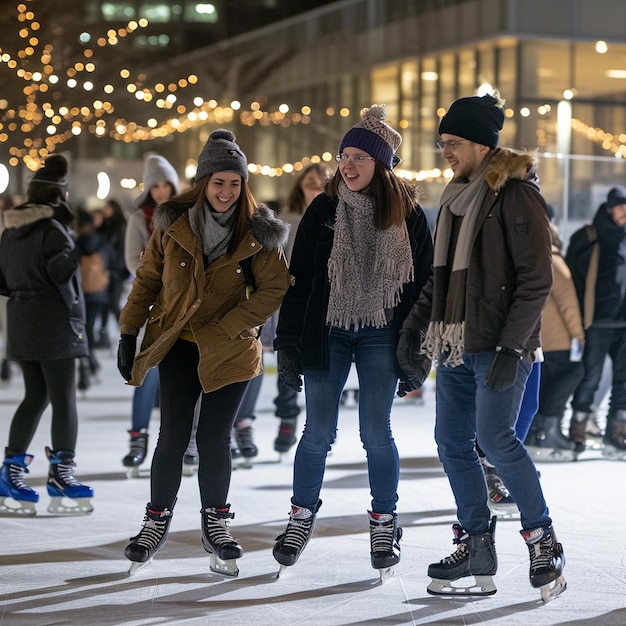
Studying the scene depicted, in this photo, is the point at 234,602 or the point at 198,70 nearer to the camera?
the point at 234,602

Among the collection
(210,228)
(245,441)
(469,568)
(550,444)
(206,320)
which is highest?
(210,228)

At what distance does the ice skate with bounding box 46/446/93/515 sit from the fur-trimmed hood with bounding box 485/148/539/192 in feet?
8.53

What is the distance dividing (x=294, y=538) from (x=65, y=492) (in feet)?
5.15

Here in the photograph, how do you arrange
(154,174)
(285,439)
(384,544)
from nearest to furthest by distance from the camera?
1. (384,544)
2. (154,174)
3. (285,439)

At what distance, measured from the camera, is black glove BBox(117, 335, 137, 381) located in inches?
185

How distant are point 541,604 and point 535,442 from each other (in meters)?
3.50

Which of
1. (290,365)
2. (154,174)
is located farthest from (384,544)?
(154,174)

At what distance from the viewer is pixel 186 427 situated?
4.65 metres

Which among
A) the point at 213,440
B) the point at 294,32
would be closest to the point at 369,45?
the point at 294,32

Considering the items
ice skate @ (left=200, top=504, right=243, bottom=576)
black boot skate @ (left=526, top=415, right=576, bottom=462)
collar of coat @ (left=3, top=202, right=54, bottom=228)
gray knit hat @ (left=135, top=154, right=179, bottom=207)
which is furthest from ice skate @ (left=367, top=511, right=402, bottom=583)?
black boot skate @ (left=526, top=415, right=576, bottom=462)

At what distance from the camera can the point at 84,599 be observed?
4227 mm

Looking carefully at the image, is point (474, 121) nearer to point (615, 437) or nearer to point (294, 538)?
point (294, 538)

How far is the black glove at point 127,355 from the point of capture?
4688mm

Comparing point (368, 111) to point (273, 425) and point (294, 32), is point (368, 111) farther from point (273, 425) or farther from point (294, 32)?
point (294, 32)
